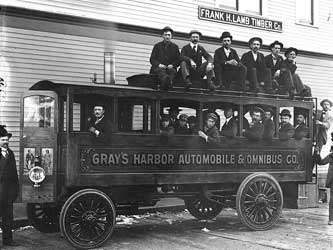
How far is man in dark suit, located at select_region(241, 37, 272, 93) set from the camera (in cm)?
915

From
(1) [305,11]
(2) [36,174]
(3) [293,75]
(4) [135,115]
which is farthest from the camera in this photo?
(1) [305,11]

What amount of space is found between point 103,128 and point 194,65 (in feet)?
7.24

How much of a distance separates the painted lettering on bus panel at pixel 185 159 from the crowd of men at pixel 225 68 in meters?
1.10

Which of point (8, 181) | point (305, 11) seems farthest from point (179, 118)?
point (305, 11)

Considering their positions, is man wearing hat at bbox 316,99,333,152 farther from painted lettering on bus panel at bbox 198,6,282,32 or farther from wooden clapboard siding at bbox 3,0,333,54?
painted lettering on bus panel at bbox 198,6,282,32

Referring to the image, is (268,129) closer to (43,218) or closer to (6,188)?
(43,218)

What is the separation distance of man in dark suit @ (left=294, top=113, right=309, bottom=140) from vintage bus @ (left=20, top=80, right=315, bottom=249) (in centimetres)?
10

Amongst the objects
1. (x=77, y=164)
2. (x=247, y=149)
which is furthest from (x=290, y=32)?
(x=77, y=164)

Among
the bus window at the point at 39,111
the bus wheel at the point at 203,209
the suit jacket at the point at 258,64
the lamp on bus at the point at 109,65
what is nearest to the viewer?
the bus window at the point at 39,111

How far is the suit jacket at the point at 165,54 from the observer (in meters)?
8.91

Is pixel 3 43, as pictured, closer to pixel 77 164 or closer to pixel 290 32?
pixel 77 164

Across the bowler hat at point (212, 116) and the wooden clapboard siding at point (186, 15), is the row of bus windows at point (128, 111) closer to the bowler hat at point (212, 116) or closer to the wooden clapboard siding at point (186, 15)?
the bowler hat at point (212, 116)

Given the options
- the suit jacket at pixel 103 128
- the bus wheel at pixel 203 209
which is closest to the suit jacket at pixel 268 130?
the bus wheel at pixel 203 209

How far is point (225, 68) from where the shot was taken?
9148 mm
